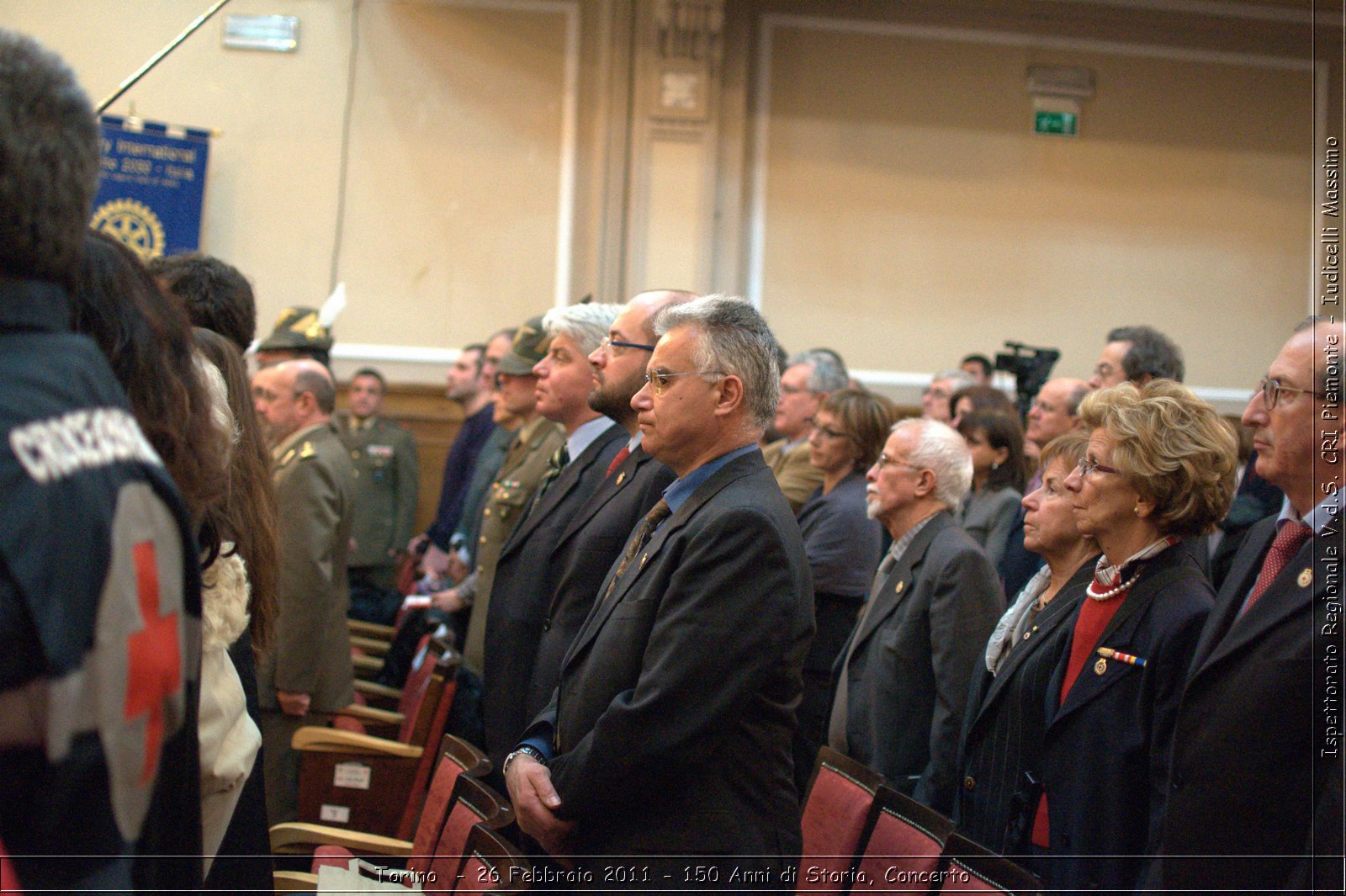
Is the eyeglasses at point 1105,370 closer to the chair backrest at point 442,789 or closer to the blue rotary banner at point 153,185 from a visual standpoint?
the chair backrest at point 442,789

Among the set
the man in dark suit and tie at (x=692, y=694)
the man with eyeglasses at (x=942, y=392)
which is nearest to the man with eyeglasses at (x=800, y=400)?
the man with eyeglasses at (x=942, y=392)

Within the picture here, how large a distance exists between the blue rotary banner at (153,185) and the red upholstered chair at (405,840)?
4.44 metres

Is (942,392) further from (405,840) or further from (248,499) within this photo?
(248,499)

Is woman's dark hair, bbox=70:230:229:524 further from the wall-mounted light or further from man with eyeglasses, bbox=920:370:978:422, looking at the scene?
the wall-mounted light

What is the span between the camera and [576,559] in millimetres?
2451

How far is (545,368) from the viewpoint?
306 centimetres

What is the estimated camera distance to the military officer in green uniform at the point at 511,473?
3.61 m

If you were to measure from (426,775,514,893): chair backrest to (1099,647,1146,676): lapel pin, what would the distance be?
1.03m

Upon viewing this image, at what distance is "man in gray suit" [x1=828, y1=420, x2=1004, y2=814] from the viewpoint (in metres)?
2.57

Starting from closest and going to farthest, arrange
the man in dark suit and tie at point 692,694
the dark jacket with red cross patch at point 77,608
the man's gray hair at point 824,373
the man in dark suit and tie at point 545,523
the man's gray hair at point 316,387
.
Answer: the dark jacket with red cross patch at point 77,608, the man in dark suit and tie at point 692,694, the man in dark suit and tie at point 545,523, the man's gray hair at point 316,387, the man's gray hair at point 824,373

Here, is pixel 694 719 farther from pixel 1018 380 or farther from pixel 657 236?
pixel 657 236

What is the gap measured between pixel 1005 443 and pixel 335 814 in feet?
7.28

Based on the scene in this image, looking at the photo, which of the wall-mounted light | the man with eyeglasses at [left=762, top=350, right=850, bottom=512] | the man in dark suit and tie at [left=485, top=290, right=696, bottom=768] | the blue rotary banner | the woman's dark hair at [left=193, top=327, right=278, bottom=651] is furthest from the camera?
the wall-mounted light

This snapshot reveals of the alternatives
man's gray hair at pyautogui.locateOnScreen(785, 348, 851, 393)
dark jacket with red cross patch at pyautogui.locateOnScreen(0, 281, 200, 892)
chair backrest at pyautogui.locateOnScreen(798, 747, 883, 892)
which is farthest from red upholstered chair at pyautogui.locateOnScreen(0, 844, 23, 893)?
man's gray hair at pyautogui.locateOnScreen(785, 348, 851, 393)
